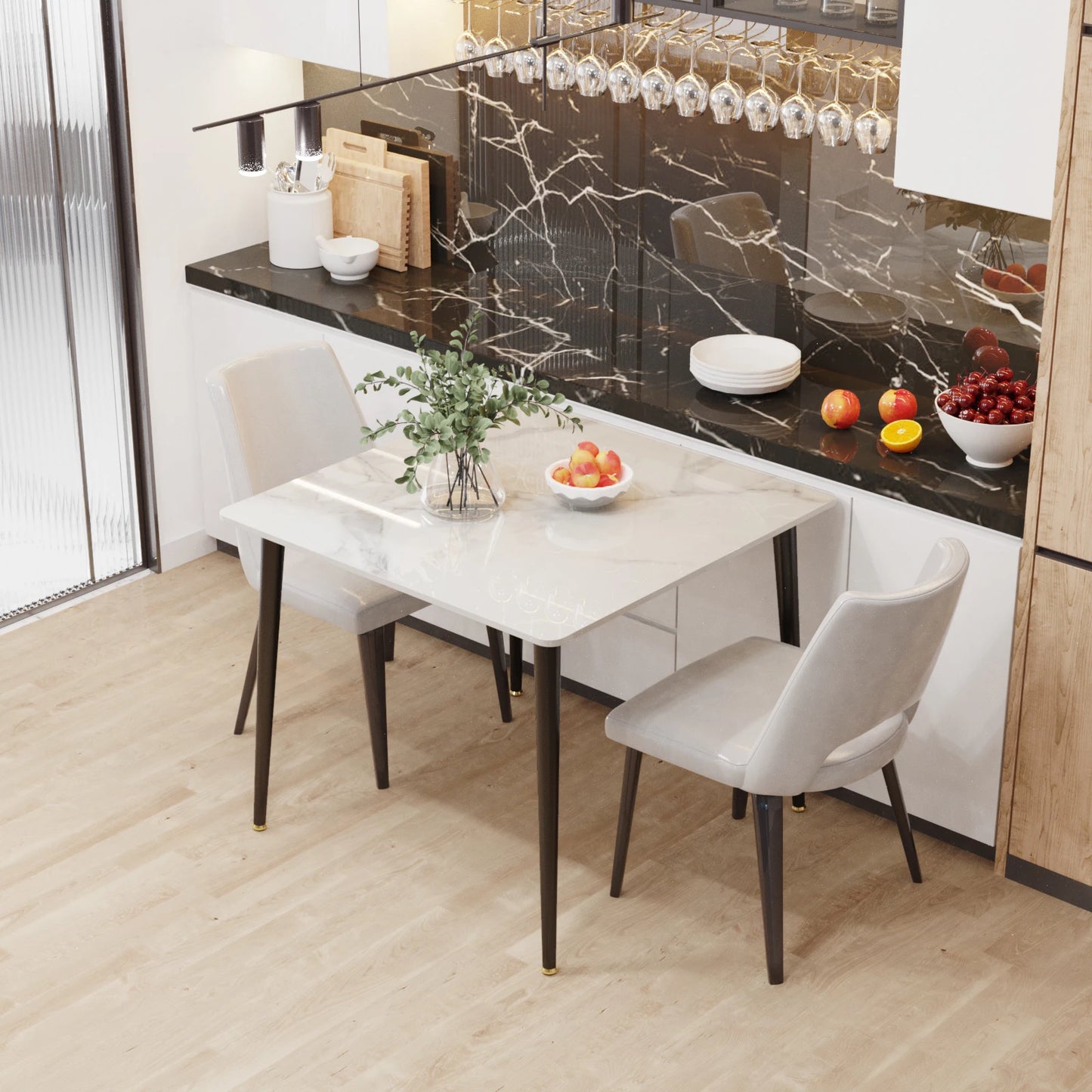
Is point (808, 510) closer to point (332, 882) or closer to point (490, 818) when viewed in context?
point (490, 818)

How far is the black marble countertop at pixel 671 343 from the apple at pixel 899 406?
0.06 meters

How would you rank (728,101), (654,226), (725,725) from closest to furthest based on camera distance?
1. (725,725)
2. (728,101)
3. (654,226)

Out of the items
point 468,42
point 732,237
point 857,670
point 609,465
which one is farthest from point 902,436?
point 468,42

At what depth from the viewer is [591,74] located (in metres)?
3.79

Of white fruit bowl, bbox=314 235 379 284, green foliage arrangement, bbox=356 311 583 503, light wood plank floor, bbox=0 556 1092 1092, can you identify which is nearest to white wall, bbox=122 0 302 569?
white fruit bowl, bbox=314 235 379 284

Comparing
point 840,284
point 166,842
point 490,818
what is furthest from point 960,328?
point 166,842

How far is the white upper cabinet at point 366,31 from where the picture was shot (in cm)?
396

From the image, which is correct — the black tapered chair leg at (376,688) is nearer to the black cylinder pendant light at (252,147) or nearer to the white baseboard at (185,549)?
the black cylinder pendant light at (252,147)

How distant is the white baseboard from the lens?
15.2ft

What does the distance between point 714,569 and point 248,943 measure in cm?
128

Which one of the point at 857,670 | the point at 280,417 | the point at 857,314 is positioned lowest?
the point at 857,670

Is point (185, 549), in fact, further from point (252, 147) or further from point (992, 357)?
point (992, 357)

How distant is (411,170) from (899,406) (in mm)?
1670

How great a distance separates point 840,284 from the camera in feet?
12.4
